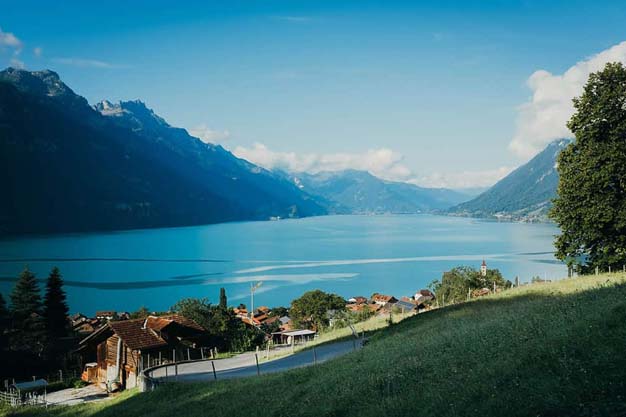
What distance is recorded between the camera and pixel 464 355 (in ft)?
44.7

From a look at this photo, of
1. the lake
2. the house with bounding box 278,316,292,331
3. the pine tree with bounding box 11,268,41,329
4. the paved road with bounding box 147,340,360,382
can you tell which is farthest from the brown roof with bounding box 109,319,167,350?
the lake

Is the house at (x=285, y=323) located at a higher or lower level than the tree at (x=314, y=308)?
lower

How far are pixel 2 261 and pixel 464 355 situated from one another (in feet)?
583

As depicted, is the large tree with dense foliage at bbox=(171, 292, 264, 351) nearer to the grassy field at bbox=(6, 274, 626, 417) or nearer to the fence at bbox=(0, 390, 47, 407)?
the fence at bbox=(0, 390, 47, 407)

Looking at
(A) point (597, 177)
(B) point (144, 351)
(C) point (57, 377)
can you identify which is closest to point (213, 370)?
(B) point (144, 351)

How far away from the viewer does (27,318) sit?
64.5 metres

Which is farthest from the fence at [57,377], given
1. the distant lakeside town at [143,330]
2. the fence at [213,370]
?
the fence at [213,370]

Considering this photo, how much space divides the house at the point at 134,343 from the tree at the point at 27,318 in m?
27.2

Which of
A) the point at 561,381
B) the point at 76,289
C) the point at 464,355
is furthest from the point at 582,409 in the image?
the point at 76,289

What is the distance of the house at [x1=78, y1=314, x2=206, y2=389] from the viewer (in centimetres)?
3731

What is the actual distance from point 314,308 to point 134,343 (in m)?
45.7

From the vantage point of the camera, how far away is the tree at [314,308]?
265ft

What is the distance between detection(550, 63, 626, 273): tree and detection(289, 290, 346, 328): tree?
53.0 metres

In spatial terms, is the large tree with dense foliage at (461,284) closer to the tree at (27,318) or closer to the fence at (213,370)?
the fence at (213,370)
